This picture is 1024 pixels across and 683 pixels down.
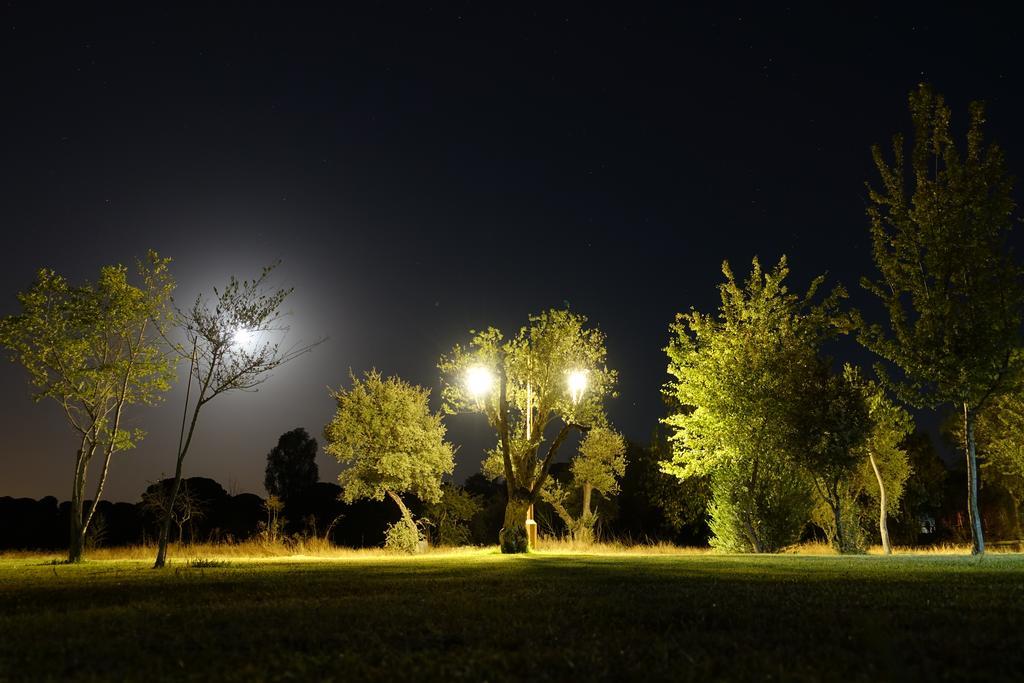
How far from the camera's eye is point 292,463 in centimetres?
10462

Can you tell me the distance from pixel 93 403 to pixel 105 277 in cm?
460

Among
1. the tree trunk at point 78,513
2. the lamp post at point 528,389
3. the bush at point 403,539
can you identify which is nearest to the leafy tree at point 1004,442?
the lamp post at point 528,389

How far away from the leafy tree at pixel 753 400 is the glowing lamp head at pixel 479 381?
8.15 m

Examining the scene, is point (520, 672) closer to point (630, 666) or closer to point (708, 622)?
point (630, 666)

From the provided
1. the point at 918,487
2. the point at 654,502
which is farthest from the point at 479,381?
the point at 918,487

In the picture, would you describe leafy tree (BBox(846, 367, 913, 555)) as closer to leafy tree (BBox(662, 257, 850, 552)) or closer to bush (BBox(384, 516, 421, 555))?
leafy tree (BBox(662, 257, 850, 552))

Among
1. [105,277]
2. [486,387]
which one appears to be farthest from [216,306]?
[486,387]

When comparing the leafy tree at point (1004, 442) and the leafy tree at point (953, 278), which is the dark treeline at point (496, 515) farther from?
the leafy tree at point (953, 278)

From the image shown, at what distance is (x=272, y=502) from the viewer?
34.9m

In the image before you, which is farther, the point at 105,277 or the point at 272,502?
the point at 272,502

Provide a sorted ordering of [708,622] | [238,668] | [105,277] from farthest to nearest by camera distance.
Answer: [105,277], [708,622], [238,668]

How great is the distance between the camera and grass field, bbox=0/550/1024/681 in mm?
4656

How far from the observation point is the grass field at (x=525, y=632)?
4.66 metres

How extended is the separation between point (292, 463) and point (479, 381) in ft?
269
